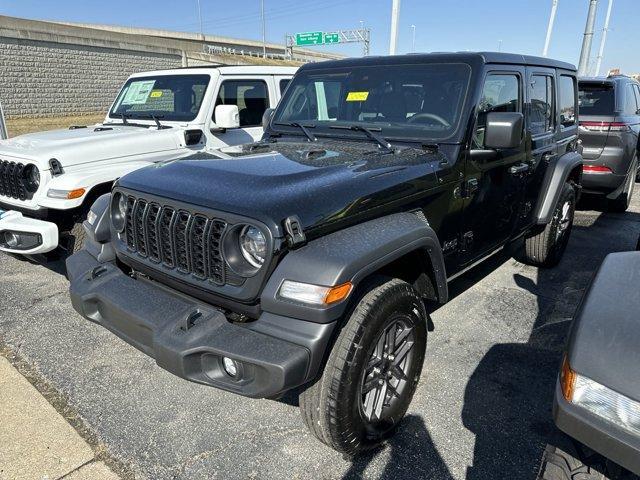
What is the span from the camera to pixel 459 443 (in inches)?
97.1

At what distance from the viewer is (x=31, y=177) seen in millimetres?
4105

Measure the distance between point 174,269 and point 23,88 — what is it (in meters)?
21.1

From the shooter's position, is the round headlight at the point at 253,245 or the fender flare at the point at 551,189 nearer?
the round headlight at the point at 253,245

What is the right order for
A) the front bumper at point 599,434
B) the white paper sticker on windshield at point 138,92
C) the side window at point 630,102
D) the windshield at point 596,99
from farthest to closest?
the side window at point 630,102, the windshield at point 596,99, the white paper sticker on windshield at point 138,92, the front bumper at point 599,434

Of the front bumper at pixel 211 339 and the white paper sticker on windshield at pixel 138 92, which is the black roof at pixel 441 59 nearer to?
the front bumper at pixel 211 339

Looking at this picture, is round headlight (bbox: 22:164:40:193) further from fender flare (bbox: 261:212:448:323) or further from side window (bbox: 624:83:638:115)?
side window (bbox: 624:83:638:115)

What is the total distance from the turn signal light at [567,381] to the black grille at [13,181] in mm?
4183

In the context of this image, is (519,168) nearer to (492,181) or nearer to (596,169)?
(492,181)

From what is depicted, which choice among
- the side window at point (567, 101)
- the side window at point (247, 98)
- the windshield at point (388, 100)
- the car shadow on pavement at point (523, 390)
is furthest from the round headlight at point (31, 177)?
the side window at point (567, 101)

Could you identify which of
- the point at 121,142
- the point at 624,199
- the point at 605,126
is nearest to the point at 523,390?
the point at 121,142

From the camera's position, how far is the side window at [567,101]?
4.45 m

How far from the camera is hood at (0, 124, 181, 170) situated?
416 cm

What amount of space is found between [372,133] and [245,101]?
114 inches

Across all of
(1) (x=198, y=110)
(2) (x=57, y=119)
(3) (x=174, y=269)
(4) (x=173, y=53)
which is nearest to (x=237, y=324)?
(3) (x=174, y=269)
